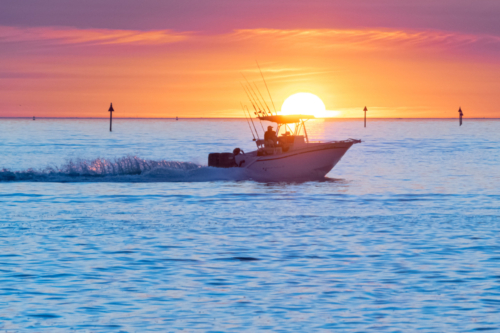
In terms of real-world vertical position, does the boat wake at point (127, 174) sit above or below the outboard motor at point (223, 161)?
below

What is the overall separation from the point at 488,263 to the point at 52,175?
2719cm

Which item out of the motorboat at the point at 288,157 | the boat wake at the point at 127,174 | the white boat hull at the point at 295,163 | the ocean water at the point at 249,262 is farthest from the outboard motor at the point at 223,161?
the ocean water at the point at 249,262

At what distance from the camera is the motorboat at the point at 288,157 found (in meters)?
34.8

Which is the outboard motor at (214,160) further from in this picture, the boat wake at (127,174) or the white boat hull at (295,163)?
the white boat hull at (295,163)

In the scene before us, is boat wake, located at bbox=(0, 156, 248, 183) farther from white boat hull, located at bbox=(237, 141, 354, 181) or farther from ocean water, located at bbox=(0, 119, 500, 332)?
ocean water, located at bbox=(0, 119, 500, 332)

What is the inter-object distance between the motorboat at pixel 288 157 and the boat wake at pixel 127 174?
0.65 m

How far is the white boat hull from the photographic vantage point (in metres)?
34.7

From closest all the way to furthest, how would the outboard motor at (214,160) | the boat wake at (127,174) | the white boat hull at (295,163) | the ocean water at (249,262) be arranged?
the ocean water at (249,262) < the white boat hull at (295,163) < the boat wake at (127,174) < the outboard motor at (214,160)

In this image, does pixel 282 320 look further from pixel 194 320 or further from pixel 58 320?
pixel 58 320

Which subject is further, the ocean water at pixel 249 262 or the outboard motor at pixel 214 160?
the outboard motor at pixel 214 160

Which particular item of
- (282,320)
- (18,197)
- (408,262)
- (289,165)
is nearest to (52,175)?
(18,197)

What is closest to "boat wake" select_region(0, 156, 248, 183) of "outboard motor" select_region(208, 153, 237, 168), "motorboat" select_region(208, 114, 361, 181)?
"outboard motor" select_region(208, 153, 237, 168)

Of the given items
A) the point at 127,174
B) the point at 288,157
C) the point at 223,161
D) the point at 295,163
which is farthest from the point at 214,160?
the point at 127,174

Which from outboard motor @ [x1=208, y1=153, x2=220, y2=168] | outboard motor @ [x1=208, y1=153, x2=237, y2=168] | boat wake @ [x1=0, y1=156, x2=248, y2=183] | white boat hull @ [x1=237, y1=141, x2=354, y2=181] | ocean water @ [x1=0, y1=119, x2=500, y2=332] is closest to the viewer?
ocean water @ [x1=0, y1=119, x2=500, y2=332]
